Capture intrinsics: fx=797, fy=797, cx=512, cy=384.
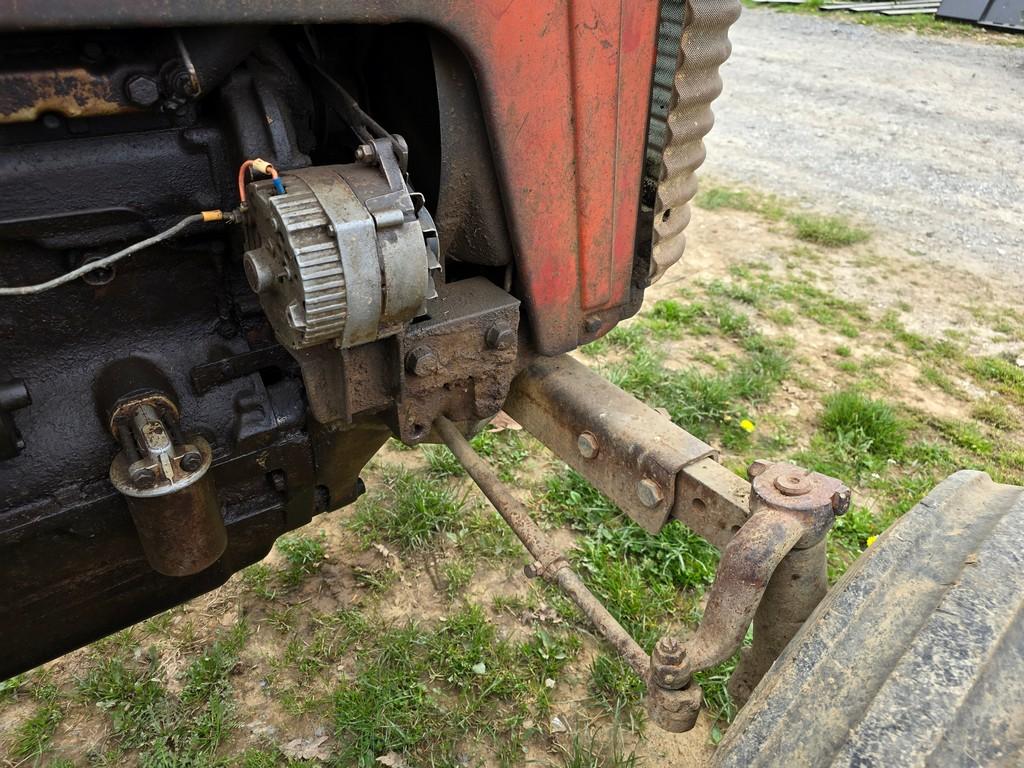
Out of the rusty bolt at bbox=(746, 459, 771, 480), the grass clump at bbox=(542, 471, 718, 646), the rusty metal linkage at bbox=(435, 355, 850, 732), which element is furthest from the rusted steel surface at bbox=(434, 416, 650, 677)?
the grass clump at bbox=(542, 471, 718, 646)

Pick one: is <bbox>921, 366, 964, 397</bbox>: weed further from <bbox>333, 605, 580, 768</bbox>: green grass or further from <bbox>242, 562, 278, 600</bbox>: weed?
<bbox>242, 562, 278, 600</bbox>: weed

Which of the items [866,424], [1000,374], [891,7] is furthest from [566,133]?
[891,7]

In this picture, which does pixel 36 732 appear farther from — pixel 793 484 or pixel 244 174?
pixel 793 484

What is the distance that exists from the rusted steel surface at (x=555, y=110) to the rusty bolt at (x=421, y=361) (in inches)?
9.2

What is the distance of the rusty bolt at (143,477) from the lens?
1.20 meters

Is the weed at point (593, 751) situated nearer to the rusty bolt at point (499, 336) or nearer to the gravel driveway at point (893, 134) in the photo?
the rusty bolt at point (499, 336)

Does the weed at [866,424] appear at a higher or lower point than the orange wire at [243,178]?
lower

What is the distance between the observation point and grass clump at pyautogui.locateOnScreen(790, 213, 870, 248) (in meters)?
4.54

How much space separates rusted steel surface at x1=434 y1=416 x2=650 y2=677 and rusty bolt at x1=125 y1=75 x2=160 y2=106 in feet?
2.48

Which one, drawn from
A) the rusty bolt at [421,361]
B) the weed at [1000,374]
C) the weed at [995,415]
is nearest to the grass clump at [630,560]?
the rusty bolt at [421,361]

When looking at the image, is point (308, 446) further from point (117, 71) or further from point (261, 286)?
point (117, 71)

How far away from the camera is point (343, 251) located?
41.3 inches

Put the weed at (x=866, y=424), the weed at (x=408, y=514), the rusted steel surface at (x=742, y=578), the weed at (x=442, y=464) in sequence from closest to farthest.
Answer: the rusted steel surface at (x=742, y=578), the weed at (x=408, y=514), the weed at (x=442, y=464), the weed at (x=866, y=424)

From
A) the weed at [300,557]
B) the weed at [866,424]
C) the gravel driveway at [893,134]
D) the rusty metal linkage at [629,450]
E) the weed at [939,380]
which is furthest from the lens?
the gravel driveway at [893,134]
